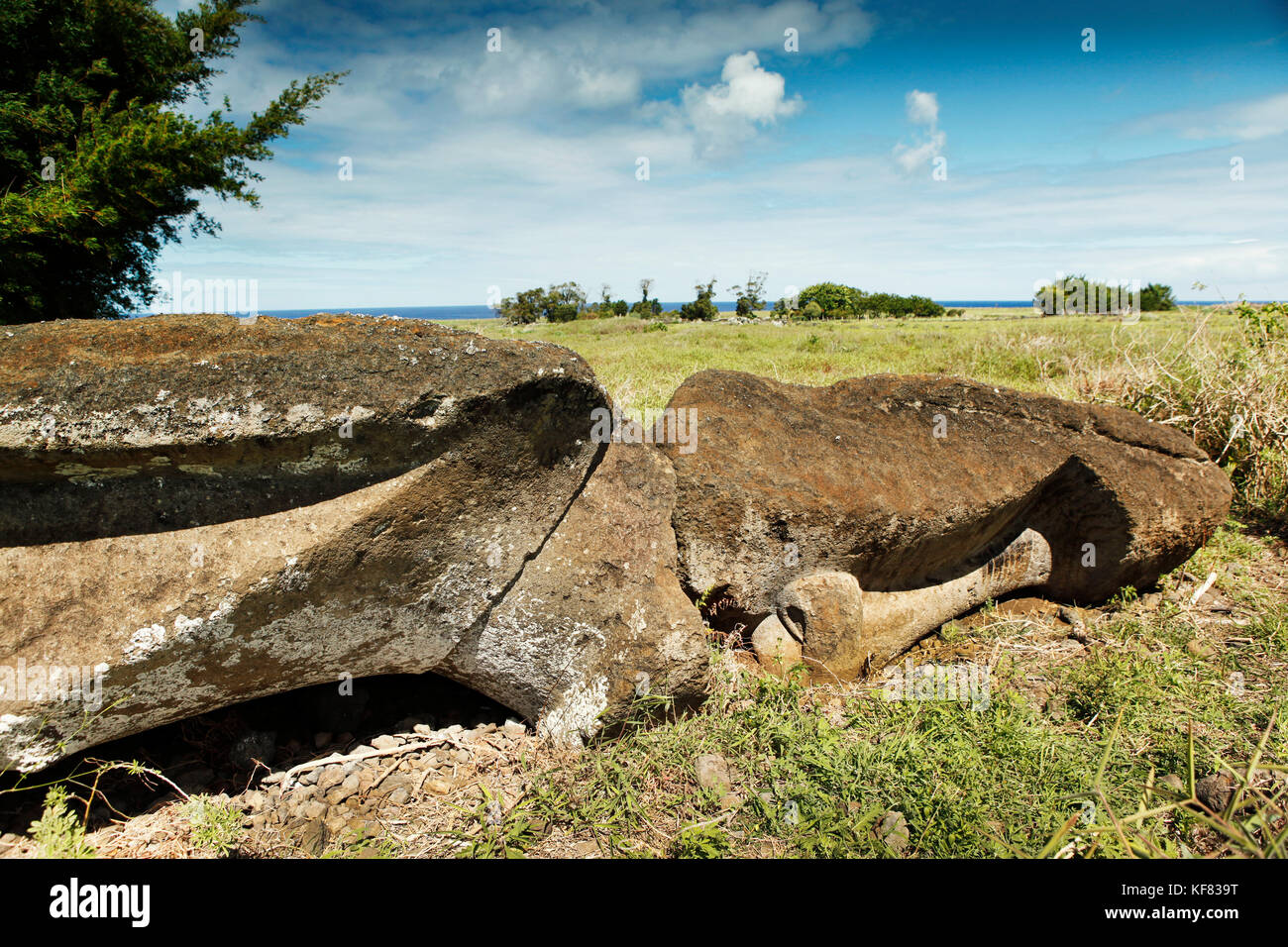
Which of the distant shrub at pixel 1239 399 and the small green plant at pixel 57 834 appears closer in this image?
the small green plant at pixel 57 834

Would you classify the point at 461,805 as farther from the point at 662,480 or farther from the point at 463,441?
the point at 662,480

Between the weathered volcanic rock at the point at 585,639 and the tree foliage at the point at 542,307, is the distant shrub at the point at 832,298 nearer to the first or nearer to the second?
the tree foliage at the point at 542,307

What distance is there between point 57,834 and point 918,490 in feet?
13.2

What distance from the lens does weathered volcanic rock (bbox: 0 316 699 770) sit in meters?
2.25

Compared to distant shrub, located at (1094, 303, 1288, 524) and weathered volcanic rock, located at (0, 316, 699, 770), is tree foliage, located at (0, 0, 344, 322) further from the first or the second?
distant shrub, located at (1094, 303, 1288, 524)

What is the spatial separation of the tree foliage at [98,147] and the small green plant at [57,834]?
19.0ft

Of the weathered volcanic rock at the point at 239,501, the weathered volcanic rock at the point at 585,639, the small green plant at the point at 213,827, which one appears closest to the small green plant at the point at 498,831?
the weathered volcanic rock at the point at 585,639

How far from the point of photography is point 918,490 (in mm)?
3846

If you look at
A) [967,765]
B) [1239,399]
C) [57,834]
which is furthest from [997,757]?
[1239,399]

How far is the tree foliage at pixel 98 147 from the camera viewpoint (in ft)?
20.4

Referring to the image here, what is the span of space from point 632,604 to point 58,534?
7.13 feet

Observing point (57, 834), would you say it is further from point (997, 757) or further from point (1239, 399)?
point (1239, 399)

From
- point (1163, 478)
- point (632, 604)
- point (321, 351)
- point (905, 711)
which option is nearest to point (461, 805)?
point (632, 604)

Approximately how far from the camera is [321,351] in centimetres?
254
